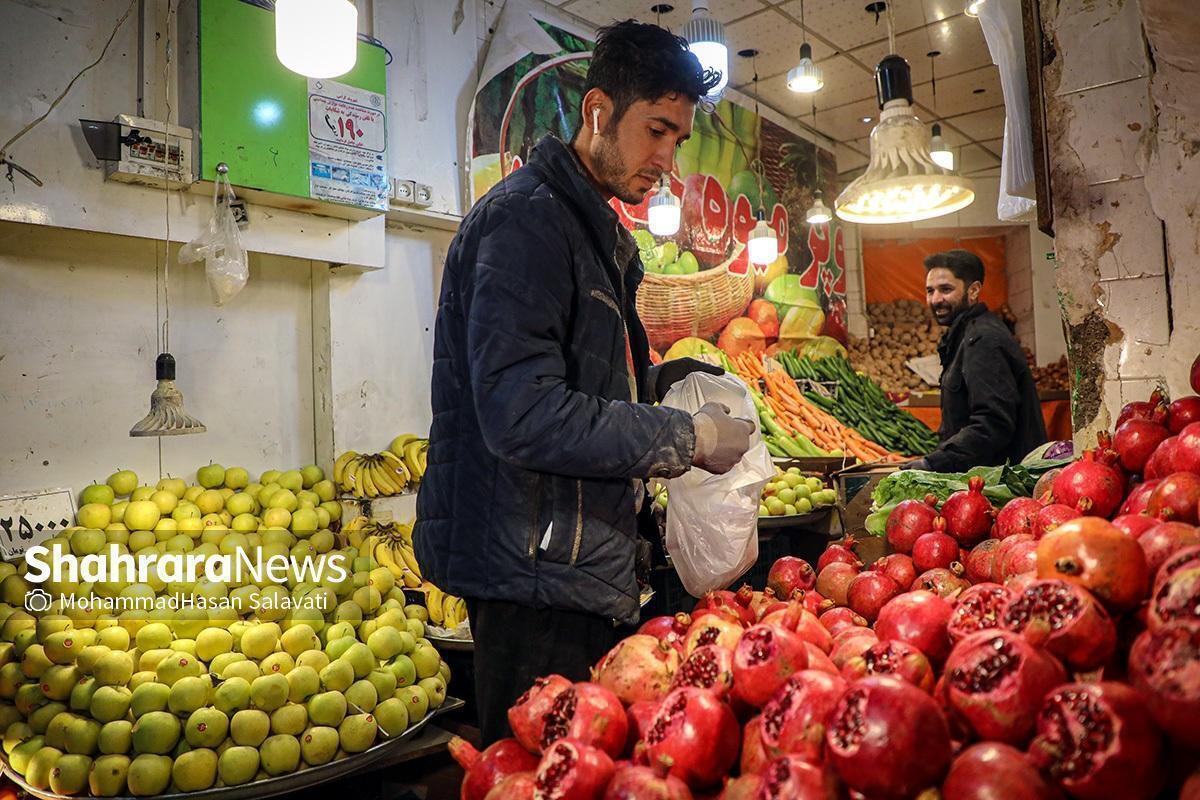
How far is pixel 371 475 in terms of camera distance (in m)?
4.04

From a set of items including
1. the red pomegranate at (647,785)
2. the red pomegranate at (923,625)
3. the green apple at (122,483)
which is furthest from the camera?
the green apple at (122,483)

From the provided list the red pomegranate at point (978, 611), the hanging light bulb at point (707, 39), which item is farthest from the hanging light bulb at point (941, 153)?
the red pomegranate at point (978, 611)

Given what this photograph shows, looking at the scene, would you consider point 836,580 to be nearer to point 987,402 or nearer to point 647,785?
point 647,785

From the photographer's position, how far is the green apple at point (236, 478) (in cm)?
367

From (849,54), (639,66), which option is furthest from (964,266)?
(849,54)

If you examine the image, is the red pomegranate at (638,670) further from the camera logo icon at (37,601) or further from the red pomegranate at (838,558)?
the camera logo icon at (37,601)

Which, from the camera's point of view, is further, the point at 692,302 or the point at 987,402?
the point at 692,302

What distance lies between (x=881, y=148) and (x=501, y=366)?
2.90m

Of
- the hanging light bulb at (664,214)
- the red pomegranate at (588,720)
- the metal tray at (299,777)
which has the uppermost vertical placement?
the hanging light bulb at (664,214)

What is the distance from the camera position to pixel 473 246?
5.61 feet

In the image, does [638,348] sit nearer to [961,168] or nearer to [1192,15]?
[1192,15]

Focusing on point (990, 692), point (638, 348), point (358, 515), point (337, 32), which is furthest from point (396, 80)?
point (990, 692)

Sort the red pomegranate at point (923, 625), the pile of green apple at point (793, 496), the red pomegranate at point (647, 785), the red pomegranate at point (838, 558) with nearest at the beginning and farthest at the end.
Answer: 1. the red pomegranate at point (647, 785)
2. the red pomegranate at point (923, 625)
3. the red pomegranate at point (838, 558)
4. the pile of green apple at point (793, 496)

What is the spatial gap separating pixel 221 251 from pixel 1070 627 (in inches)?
134
